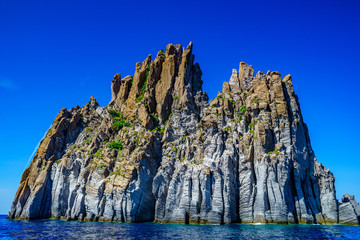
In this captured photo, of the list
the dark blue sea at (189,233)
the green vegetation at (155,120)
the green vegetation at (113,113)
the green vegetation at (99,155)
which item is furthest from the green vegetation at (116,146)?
the dark blue sea at (189,233)

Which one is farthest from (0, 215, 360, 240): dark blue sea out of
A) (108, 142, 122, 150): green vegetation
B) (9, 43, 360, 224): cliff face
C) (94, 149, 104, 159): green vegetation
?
(108, 142, 122, 150): green vegetation

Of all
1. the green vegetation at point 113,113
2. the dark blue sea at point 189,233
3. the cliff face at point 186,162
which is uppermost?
the green vegetation at point 113,113

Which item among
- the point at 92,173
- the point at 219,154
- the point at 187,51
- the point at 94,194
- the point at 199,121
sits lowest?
the point at 94,194

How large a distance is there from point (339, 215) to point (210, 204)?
94.2 feet

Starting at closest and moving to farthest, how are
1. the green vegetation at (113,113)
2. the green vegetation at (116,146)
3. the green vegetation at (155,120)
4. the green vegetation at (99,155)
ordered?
the green vegetation at (99,155) → the green vegetation at (116,146) → the green vegetation at (155,120) → the green vegetation at (113,113)

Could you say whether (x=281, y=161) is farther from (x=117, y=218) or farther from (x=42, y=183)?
(x=42, y=183)

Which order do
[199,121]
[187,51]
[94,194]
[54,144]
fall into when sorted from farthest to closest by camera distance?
[187,51] → [54,144] → [199,121] → [94,194]

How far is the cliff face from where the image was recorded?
67375 mm

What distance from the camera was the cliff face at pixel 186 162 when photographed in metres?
67.4

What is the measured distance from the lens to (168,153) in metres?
85.3

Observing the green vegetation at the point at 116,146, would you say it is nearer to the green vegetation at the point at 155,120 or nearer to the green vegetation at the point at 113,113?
the green vegetation at the point at 155,120

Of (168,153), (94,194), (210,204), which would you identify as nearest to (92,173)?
(94,194)

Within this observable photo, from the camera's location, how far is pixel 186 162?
79250mm

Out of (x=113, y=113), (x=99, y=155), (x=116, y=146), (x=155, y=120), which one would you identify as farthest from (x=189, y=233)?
(x=113, y=113)
